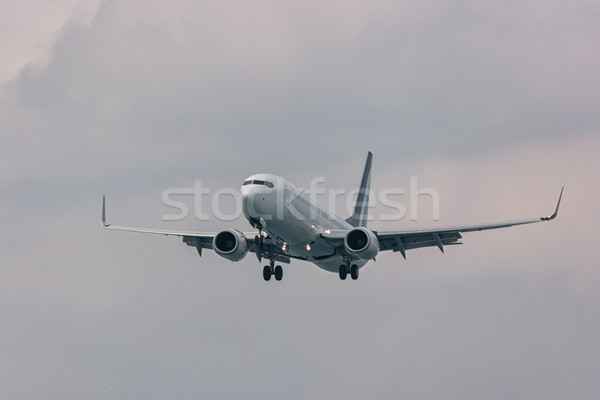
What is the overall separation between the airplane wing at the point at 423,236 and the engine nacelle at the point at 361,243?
0.67 m

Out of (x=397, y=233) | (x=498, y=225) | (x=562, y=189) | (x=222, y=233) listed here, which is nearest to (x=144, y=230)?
(x=222, y=233)

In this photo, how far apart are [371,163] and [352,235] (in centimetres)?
3040

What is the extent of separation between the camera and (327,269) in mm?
76562

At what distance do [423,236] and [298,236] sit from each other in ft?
34.0

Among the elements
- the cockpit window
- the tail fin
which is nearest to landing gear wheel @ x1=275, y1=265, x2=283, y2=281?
the cockpit window

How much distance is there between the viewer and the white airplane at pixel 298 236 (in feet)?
216

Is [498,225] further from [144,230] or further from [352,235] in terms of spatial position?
[144,230]

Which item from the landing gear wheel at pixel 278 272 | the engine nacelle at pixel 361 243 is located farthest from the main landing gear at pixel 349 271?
the landing gear wheel at pixel 278 272

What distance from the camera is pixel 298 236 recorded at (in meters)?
69.0

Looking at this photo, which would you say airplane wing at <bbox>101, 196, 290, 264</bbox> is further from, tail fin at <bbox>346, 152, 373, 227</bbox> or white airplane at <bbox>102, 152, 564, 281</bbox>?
tail fin at <bbox>346, 152, 373, 227</bbox>

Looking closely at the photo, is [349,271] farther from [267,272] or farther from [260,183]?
[260,183]

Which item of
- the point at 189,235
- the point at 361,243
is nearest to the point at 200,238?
the point at 189,235

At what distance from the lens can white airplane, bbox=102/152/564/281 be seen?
65.8 metres

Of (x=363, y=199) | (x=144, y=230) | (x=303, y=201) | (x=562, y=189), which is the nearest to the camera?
(x=562, y=189)
